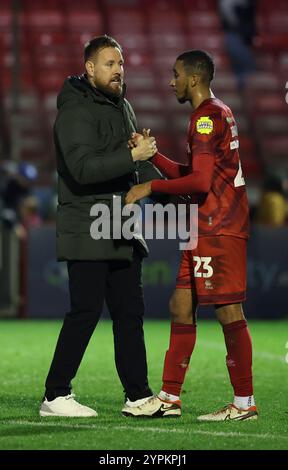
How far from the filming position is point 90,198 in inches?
249

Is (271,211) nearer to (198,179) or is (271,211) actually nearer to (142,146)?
(142,146)

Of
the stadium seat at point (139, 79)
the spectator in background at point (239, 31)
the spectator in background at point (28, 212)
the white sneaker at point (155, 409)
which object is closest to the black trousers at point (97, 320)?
the white sneaker at point (155, 409)

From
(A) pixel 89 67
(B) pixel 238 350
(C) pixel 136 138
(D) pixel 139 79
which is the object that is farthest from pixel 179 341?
(D) pixel 139 79

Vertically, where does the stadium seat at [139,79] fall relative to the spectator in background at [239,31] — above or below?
below

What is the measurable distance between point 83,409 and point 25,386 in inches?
62.2

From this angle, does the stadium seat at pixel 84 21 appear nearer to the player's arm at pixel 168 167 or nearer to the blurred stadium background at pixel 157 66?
the blurred stadium background at pixel 157 66

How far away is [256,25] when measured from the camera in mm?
27047

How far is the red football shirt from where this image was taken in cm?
606

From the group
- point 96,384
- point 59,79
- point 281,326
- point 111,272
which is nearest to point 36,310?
point 281,326

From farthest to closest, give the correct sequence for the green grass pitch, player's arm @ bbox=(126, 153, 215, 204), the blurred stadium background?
1. the blurred stadium background
2. player's arm @ bbox=(126, 153, 215, 204)
3. the green grass pitch

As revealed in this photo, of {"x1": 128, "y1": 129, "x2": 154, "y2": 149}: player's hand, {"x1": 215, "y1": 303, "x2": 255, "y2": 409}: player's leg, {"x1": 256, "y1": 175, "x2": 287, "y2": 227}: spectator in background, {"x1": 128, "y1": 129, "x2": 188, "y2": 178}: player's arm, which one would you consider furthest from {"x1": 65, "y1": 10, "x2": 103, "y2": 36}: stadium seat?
{"x1": 215, "y1": 303, "x2": 255, "y2": 409}: player's leg

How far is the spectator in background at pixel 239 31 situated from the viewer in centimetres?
2664

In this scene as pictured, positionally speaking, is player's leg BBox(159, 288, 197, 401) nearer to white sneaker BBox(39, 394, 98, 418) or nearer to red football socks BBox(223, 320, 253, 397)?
red football socks BBox(223, 320, 253, 397)
